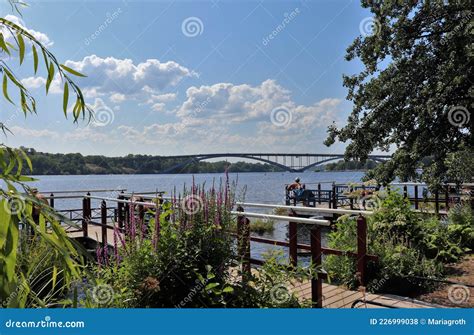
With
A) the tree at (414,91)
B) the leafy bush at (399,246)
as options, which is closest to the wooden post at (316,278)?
the leafy bush at (399,246)

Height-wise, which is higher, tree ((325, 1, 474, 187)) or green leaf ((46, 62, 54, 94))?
tree ((325, 1, 474, 187))

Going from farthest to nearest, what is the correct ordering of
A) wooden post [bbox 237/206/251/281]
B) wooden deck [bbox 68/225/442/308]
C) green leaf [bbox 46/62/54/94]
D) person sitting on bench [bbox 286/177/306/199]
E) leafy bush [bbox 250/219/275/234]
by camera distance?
person sitting on bench [bbox 286/177/306/199] < leafy bush [bbox 250/219/275/234] < wooden deck [bbox 68/225/442/308] < wooden post [bbox 237/206/251/281] < green leaf [bbox 46/62/54/94]

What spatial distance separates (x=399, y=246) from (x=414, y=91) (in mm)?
4676

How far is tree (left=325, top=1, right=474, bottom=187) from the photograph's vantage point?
27.6 ft

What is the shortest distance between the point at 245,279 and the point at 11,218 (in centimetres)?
261

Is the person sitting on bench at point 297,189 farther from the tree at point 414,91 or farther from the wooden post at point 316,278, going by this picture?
the wooden post at point 316,278

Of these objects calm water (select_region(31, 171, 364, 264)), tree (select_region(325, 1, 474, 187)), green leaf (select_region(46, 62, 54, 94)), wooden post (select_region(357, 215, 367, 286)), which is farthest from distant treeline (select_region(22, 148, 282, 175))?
green leaf (select_region(46, 62, 54, 94))

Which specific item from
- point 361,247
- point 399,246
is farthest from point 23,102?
point 399,246

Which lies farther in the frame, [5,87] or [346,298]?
[346,298]

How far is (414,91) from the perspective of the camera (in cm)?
925

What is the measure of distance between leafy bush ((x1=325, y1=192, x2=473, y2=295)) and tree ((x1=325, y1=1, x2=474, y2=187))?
5.64 feet

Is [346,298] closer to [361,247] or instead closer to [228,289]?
[361,247]

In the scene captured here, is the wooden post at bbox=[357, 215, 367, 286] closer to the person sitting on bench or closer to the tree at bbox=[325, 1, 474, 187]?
the tree at bbox=[325, 1, 474, 187]

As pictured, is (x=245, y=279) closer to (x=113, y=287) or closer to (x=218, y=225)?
(x=218, y=225)
